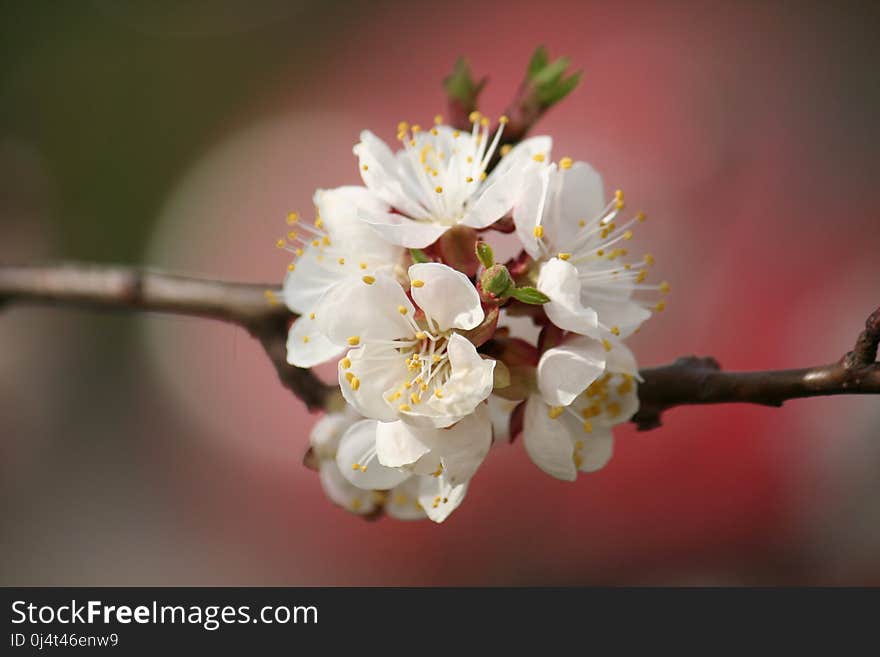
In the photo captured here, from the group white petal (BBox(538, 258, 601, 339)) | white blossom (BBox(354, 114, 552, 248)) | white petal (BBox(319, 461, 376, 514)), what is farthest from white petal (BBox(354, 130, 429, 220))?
white petal (BBox(319, 461, 376, 514))

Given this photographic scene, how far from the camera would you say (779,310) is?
1844 millimetres

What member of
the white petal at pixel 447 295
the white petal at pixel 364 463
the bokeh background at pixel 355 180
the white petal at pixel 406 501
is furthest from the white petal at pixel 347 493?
the bokeh background at pixel 355 180

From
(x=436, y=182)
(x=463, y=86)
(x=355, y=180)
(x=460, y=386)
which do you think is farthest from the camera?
(x=355, y=180)

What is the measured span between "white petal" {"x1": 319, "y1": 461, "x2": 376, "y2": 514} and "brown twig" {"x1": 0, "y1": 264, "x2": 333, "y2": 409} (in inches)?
2.4

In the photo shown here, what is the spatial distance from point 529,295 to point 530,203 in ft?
0.19

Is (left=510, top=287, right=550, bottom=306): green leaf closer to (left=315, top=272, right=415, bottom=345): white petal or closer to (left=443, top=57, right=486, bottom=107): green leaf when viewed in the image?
(left=315, top=272, right=415, bottom=345): white petal

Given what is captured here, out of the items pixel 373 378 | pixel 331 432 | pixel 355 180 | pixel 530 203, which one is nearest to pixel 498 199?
pixel 530 203

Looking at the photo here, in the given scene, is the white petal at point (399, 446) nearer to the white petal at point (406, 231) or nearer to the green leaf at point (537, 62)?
the white petal at point (406, 231)

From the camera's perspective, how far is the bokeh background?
1768 mm

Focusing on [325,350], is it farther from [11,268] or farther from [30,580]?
[30,580]


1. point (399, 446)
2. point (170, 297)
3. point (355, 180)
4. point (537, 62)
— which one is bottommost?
point (399, 446)

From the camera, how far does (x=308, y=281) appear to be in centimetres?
56

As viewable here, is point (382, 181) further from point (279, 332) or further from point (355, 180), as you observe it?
point (355, 180)

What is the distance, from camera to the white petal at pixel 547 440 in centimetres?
49
